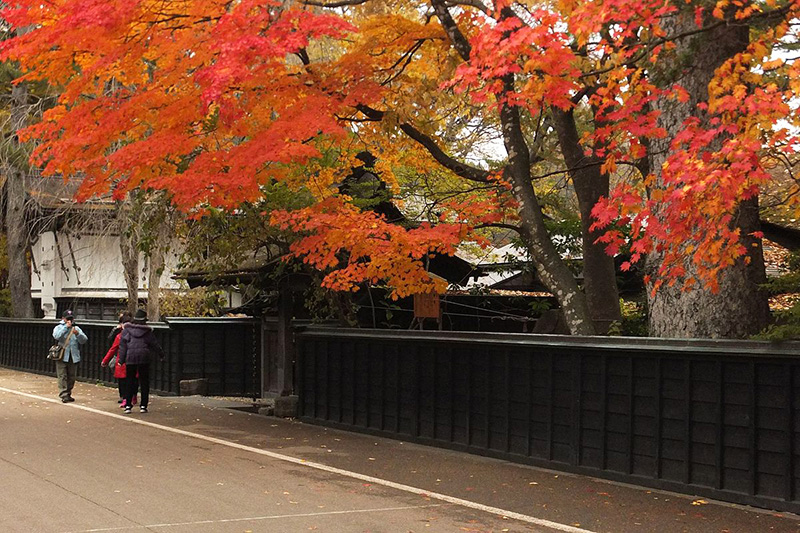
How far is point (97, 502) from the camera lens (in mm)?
9922

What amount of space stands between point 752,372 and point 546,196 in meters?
9.01

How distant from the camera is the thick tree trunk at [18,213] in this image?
32906 millimetres

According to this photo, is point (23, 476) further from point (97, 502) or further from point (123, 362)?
point (123, 362)

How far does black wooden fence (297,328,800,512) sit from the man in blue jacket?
7.32 meters

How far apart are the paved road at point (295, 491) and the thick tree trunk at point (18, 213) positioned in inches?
750

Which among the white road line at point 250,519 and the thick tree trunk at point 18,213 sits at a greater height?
the thick tree trunk at point 18,213

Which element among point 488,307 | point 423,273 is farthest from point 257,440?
point 488,307

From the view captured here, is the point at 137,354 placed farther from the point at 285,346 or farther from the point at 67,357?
the point at 285,346

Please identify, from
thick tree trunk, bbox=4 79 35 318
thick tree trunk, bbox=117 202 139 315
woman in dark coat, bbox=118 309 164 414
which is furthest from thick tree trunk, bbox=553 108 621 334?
thick tree trunk, bbox=4 79 35 318

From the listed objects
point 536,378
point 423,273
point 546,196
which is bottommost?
point 536,378

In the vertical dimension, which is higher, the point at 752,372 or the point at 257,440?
the point at 752,372

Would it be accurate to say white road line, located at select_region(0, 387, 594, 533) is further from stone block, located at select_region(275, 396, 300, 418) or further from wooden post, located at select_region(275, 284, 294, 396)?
wooden post, located at select_region(275, 284, 294, 396)

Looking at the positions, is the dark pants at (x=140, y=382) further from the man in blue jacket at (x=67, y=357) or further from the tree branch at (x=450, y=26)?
the tree branch at (x=450, y=26)

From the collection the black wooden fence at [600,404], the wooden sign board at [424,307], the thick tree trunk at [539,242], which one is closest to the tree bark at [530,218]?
the thick tree trunk at [539,242]
